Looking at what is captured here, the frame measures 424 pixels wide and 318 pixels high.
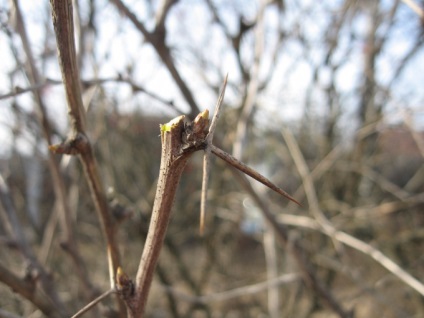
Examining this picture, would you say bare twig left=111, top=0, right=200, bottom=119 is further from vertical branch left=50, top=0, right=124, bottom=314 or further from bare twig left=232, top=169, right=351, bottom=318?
vertical branch left=50, top=0, right=124, bottom=314

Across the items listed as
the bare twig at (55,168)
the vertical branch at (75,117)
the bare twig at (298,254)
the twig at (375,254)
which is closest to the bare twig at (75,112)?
the vertical branch at (75,117)

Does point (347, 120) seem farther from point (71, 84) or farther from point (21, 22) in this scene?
point (71, 84)

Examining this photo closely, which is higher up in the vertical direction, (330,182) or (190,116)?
(330,182)

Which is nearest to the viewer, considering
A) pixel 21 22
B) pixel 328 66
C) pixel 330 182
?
pixel 21 22

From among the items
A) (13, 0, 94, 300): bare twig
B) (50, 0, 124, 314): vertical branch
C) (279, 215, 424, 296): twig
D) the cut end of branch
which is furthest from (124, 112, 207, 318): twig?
(279, 215, 424, 296): twig

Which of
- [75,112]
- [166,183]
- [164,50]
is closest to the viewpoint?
[166,183]

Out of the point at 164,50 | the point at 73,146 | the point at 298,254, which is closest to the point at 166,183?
the point at 73,146

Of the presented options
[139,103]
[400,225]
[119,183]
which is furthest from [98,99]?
[400,225]

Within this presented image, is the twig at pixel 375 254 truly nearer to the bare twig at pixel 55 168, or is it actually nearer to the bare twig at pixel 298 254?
the bare twig at pixel 298 254

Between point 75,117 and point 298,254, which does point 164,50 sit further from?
point 298,254

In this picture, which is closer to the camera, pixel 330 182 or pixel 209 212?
pixel 209 212

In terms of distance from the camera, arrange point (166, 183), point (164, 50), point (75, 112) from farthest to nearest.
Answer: point (164, 50) → point (75, 112) → point (166, 183)
